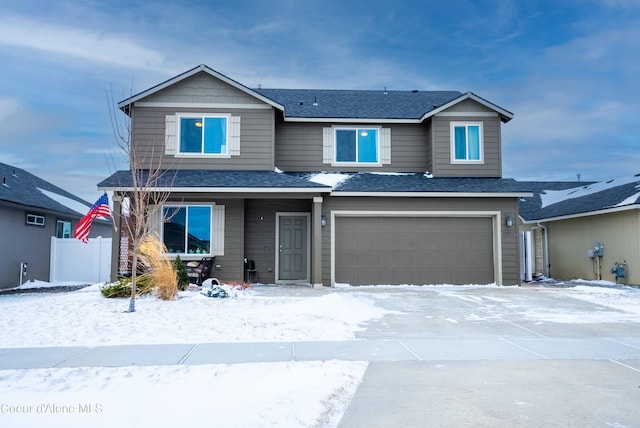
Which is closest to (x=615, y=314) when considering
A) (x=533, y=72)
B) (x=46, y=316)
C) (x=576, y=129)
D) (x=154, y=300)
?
(x=154, y=300)

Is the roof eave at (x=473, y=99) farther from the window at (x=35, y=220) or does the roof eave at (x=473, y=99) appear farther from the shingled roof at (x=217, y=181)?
the window at (x=35, y=220)

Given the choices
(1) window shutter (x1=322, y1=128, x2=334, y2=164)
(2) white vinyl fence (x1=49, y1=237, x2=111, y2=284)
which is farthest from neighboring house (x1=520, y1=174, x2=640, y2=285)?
(2) white vinyl fence (x1=49, y1=237, x2=111, y2=284)

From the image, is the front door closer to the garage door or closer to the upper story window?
the garage door

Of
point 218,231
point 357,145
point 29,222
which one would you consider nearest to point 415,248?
point 357,145

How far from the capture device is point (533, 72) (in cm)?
2048

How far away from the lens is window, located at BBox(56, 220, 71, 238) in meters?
18.3

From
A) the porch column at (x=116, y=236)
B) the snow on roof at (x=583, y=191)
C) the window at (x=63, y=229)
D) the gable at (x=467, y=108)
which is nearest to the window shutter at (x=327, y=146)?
the gable at (x=467, y=108)

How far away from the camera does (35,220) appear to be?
1655 centimetres

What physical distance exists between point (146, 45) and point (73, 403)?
47.7ft

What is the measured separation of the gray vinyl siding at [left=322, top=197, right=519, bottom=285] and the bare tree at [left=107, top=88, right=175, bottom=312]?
4.60 m

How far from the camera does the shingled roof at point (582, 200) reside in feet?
49.6

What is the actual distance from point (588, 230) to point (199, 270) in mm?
13561

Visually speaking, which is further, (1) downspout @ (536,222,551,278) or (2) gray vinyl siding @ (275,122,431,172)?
(1) downspout @ (536,222,551,278)

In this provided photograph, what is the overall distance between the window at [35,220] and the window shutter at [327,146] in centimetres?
1032
